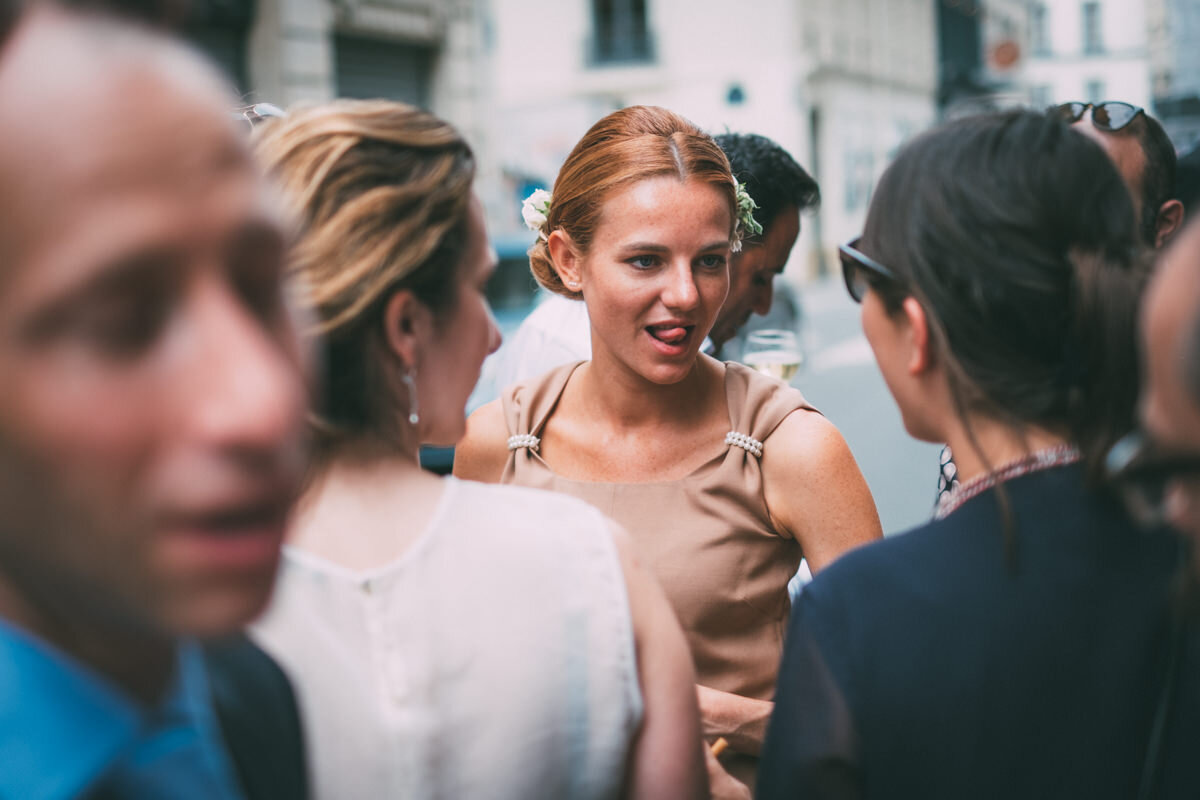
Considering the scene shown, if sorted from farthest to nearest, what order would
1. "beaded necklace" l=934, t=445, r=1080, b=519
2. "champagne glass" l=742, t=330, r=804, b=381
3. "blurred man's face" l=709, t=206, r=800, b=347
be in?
1. "champagne glass" l=742, t=330, r=804, b=381
2. "blurred man's face" l=709, t=206, r=800, b=347
3. "beaded necklace" l=934, t=445, r=1080, b=519

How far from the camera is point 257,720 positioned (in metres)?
0.95

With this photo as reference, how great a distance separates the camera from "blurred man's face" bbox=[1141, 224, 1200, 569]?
767 mm

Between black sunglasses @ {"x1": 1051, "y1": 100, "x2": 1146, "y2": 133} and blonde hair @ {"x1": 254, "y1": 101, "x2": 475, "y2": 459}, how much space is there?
6.76 feet

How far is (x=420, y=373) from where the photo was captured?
1420 mm

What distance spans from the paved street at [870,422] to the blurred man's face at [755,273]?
1968 millimetres

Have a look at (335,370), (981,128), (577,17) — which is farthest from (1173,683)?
(577,17)

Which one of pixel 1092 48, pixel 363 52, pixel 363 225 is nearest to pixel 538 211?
pixel 363 225

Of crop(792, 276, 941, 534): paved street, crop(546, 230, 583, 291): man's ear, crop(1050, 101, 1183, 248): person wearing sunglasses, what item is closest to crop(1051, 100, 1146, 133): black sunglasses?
crop(1050, 101, 1183, 248): person wearing sunglasses

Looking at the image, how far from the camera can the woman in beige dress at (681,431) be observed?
228 cm

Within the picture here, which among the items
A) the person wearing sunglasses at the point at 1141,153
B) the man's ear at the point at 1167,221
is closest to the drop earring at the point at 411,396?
the person wearing sunglasses at the point at 1141,153

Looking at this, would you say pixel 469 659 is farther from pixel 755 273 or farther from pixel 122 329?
pixel 755 273

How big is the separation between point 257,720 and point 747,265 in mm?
2593

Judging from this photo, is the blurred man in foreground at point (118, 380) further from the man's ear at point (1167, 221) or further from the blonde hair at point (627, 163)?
the man's ear at point (1167, 221)

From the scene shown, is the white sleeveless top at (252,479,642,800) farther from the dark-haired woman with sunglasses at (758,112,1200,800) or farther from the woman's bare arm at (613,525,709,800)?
the dark-haired woman with sunglasses at (758,112,1200,800)
